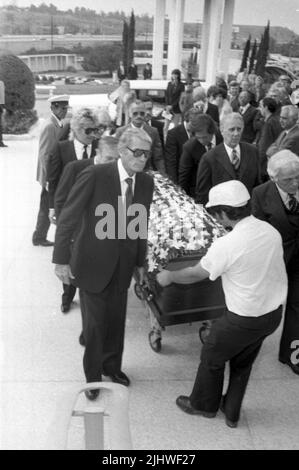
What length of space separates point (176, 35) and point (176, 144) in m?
18.5

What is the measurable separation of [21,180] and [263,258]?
7.42 metres

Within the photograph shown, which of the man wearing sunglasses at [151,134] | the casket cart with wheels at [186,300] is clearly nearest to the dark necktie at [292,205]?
the casket cart with wheels at [186,300]

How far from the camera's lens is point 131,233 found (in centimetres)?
367

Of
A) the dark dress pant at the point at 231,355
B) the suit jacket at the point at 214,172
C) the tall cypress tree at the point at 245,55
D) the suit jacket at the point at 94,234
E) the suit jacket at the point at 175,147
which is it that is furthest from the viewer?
the tall cypress tree at the point at 245,55

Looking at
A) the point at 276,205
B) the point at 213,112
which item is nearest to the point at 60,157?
the point at 276,205

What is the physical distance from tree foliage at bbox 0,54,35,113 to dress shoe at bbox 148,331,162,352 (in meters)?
9.95

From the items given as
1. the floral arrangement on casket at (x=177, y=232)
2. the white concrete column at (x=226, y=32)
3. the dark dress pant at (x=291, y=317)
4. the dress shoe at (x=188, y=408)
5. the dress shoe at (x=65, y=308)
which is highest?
the white concrete column at (x=226, y=32)

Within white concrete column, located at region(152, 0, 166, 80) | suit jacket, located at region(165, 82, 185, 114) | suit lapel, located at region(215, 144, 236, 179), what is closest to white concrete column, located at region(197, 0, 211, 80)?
white concrete column, located at region(152, 0, 166, 80)

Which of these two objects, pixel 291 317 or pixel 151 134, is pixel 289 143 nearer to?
pixel 151 134

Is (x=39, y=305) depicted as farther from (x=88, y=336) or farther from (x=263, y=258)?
(x=263, y=258)

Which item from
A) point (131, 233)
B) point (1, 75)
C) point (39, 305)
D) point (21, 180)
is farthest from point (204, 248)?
point (1, 75)

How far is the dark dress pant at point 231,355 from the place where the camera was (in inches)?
126

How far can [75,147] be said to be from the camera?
518 centimetres

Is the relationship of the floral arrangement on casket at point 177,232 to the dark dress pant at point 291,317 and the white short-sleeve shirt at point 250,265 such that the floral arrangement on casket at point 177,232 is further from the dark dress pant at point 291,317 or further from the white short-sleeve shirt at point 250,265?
the white short-sleeve shirt at point 250,265
